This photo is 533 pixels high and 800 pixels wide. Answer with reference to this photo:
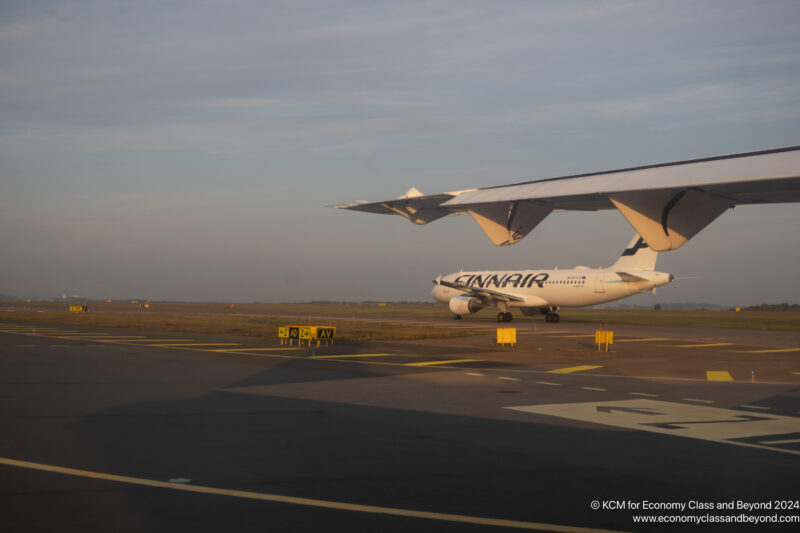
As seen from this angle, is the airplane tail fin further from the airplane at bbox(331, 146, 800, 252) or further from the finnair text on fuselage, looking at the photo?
the airplane at bbox(331, 146, 800, 252)

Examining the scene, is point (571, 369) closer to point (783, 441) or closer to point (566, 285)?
point (783, 441)

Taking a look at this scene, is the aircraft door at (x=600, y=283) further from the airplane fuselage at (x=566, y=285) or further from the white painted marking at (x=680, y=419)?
the white painted marking at (x=680, y=419)

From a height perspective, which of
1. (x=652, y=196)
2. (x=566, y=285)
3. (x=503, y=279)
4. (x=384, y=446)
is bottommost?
(x=384, y=446)

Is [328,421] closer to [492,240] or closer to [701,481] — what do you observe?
[492,240]

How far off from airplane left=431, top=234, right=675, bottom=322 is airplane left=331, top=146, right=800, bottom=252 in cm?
4134

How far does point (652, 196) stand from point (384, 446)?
17.9 feet

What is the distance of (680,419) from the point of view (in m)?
11.9

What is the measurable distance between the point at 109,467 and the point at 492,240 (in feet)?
26.0

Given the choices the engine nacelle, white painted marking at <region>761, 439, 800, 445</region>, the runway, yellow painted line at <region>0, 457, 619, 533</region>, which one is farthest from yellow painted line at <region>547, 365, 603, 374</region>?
the engine nacelle

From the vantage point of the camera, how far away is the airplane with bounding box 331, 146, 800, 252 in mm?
9453

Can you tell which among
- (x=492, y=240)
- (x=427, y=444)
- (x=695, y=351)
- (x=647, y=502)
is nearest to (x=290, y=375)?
(x=492, y=240)

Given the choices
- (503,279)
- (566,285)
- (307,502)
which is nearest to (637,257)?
(566,285)

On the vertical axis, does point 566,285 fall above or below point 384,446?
above

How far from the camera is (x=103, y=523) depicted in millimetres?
6012
